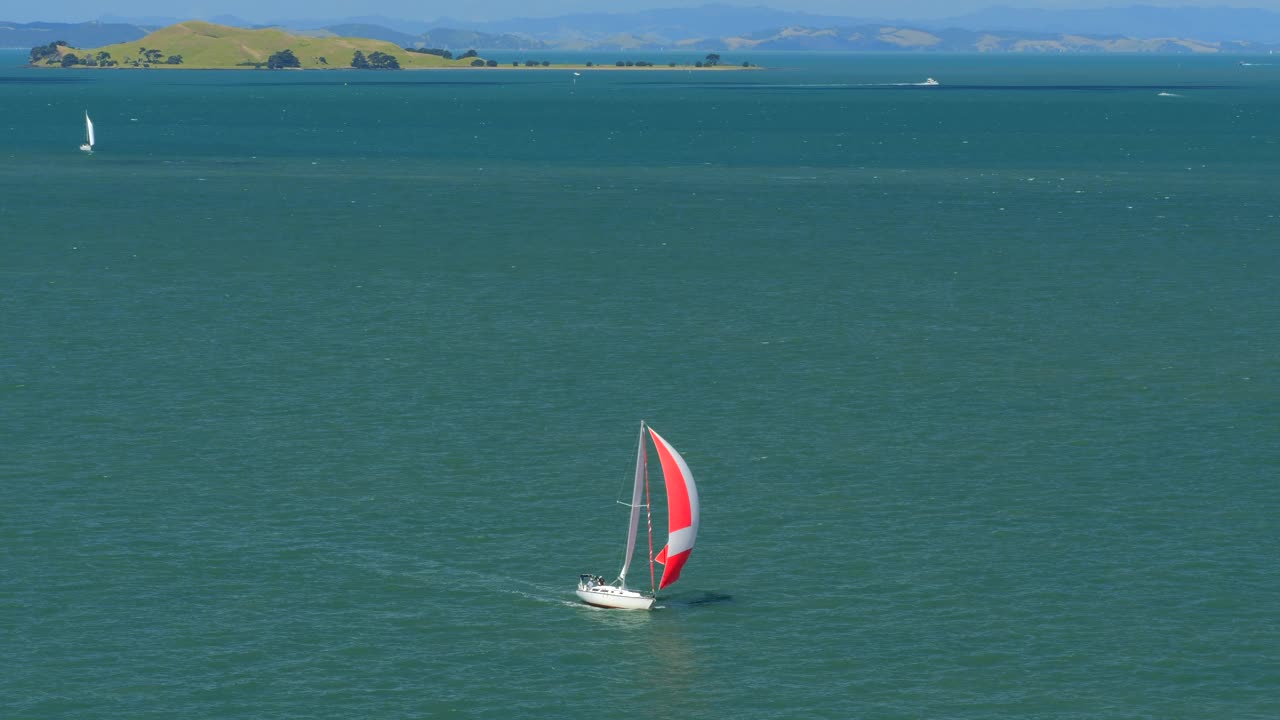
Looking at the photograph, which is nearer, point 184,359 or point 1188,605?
point 1188,605

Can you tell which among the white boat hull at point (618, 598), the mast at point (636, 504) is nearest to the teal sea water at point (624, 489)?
the white boat hull at point (618, 598)

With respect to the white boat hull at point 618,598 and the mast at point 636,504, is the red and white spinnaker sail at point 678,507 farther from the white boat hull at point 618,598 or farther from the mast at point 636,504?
the white boat hull at point 618,598

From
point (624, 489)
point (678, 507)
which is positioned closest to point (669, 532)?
point (678, 507)

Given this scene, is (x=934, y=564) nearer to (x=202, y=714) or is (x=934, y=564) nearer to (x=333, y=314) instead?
(x=202, y=714)

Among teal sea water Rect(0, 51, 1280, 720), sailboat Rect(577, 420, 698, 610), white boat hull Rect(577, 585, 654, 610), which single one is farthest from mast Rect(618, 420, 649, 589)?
teal sea water Rect(0, 51, 1280, 720)

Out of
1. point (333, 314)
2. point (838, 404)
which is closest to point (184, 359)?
point (333, 314)

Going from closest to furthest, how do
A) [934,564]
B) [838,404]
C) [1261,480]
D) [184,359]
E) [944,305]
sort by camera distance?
1. [934,564]
2. [1261,480]
3. [838,404]
4. [184,359]
5. [944,305]

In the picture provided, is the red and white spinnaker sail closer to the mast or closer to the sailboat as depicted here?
the sailboat
